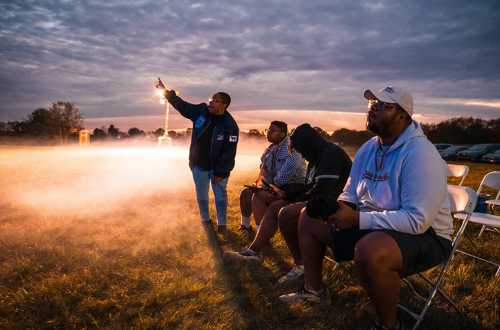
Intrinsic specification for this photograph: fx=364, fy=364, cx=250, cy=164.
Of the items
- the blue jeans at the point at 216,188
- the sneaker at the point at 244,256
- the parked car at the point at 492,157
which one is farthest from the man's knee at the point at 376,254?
the parked car at the point at 492,157

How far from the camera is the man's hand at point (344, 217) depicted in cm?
275

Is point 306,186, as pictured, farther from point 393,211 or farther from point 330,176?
point 393,211

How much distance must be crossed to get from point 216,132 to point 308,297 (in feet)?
9.88

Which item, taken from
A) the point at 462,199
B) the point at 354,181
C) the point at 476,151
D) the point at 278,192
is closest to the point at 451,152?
the point at 476,151

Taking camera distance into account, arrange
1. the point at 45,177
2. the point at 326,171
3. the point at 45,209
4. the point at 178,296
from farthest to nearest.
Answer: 1. the point at 45,177
2. the point at 45,209
3. the point at 326,171
4. the point at 178,296

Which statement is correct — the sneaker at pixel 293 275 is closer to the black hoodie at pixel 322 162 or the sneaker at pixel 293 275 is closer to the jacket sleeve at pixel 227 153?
the black hoodie at pixel 322 162

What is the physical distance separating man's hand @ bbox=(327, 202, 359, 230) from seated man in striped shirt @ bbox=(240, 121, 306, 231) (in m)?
2.13

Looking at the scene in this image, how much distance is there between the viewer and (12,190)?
30.6 ft

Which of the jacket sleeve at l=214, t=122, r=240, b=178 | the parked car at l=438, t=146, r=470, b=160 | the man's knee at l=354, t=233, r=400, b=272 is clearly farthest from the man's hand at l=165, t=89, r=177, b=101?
the parked car at l=438, t=146, r=470, b=160

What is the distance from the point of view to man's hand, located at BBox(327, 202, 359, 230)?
275 centimetres

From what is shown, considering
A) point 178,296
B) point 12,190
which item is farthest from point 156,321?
point 12,190

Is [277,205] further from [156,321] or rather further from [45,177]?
[45,177]

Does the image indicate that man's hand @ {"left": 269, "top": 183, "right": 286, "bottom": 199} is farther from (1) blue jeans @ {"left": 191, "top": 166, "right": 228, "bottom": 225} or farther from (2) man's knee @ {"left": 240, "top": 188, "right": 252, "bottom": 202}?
(1) blue jeans @ {"left": 191, "top": 166, "right": 228, "bottom": 225}

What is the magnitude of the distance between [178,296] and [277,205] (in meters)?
1.60
